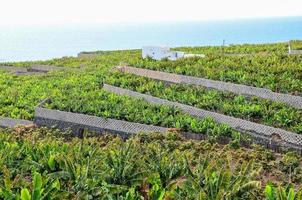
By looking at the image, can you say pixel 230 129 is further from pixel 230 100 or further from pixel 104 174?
pixel 104 174

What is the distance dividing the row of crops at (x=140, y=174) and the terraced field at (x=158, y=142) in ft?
0.09

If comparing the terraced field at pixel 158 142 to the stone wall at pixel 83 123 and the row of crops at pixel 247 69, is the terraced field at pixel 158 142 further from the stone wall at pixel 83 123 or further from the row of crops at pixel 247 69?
the stone wall at pixel 83 123

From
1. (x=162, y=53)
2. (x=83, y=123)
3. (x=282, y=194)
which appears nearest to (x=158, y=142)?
(x=83, y=123)

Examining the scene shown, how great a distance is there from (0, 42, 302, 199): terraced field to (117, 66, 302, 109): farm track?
1.00 feet

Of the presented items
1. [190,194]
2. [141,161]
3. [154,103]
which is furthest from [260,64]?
[190,194]

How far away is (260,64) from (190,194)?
15.7m

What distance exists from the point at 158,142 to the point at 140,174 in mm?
5439

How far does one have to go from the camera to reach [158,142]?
17797mm

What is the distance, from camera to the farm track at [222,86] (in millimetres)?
20953

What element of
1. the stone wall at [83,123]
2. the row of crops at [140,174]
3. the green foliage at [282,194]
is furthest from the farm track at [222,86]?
the green foliage at [282,194]

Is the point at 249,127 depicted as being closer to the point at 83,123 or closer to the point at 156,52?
the point at 83,123

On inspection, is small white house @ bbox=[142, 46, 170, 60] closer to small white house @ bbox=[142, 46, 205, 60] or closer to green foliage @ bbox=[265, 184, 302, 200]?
small white house @ bbox=[142, 46, 205, 60]

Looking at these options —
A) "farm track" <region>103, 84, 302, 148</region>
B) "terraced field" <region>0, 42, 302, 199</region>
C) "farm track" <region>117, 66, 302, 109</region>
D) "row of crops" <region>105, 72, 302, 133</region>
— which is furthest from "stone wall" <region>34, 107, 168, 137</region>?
"farm track" <region>117, 66, 302, 109</region>

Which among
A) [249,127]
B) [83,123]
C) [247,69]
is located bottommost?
[83,123]
